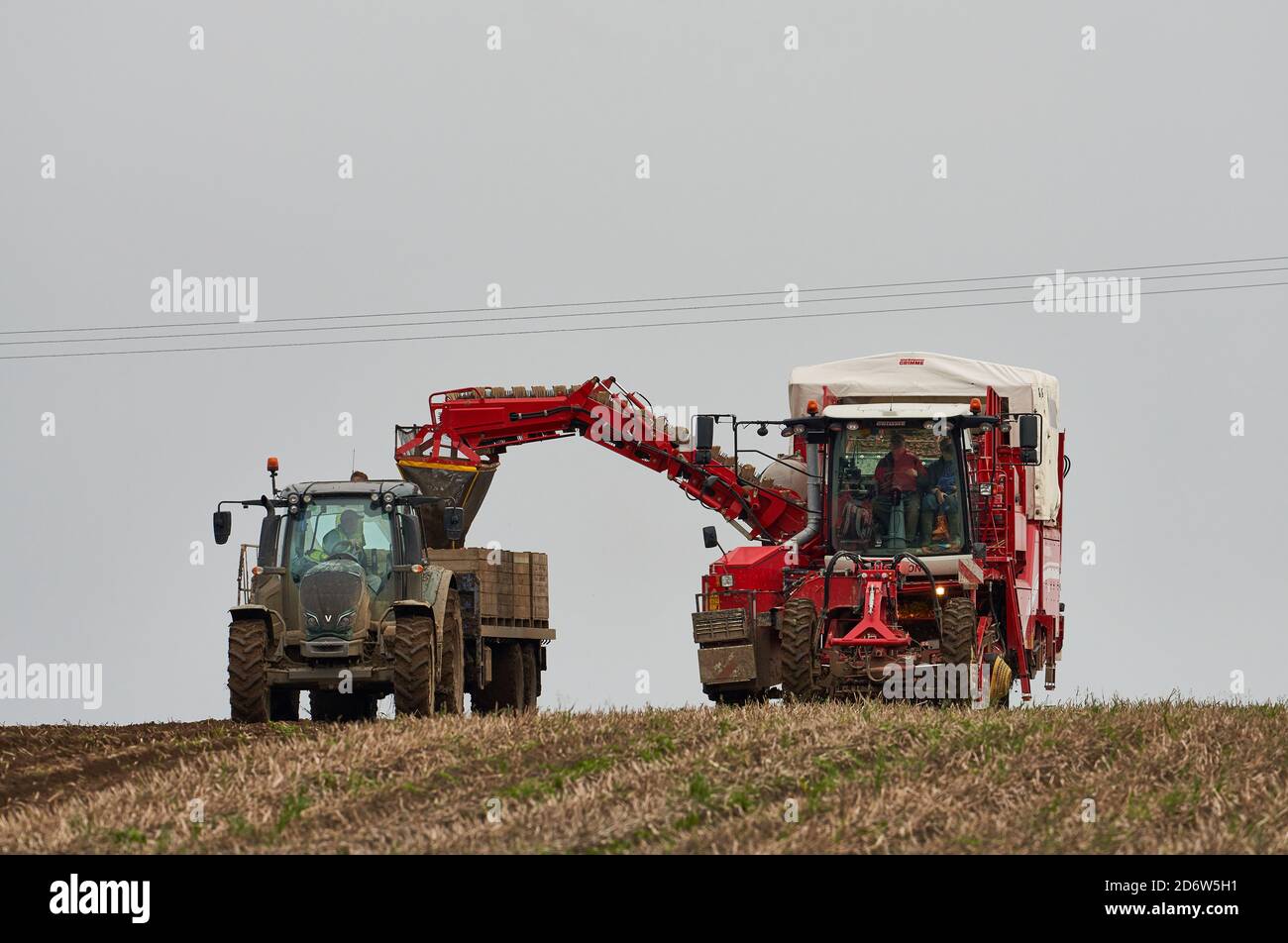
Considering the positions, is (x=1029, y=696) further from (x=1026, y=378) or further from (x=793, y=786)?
(x=793, y=786)

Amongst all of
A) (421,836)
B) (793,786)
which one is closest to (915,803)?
(793,786)

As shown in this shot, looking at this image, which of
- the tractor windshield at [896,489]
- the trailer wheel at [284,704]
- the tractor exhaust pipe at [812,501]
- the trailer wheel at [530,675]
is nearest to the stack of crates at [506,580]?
the trailer wheel at [530,675]

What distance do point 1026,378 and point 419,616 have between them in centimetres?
798

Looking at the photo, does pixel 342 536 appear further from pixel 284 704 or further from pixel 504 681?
pixel 504 681

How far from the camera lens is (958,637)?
70.9 feet

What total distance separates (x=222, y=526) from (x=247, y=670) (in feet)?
4.64

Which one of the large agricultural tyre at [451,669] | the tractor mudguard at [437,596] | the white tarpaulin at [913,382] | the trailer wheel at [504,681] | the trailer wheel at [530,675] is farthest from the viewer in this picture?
the trailer wheel at [530,675]

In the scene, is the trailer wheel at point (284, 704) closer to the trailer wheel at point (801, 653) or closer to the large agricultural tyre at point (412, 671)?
the large agricultural tyre at point (412, 671)

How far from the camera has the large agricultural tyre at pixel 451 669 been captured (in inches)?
904

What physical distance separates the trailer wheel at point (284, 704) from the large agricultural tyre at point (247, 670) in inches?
86.4

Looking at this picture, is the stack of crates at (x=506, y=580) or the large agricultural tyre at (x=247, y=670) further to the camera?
the stack of crates at (x=506, y=580)

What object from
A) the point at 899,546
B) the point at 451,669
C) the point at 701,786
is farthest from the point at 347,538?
the point at 701,786

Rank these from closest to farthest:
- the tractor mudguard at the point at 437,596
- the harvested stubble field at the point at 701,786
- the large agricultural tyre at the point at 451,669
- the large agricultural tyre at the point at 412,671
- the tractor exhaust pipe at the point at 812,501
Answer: the harvested stubble field at the point at 701,786, the large agricultural tyre at the point at 412,671, the tractor mudguard at the point at 437,596, the large agricultural tyre at the point at 451,669, the tractor exhaust pipe at the point at 812,501
